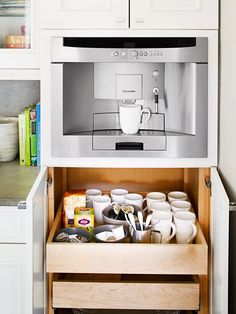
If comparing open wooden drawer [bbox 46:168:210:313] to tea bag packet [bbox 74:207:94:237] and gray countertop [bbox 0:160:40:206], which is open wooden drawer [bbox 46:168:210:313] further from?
gray countertop [bbox 0:160:40:206]

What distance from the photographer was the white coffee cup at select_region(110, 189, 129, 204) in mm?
2318

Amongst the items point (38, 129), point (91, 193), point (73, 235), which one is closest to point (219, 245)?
point (73, 235)

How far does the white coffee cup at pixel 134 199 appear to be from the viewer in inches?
89.6

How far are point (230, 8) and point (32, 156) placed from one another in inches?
42.3

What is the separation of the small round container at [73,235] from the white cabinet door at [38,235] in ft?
0.20

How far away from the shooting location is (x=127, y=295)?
6.72 feet

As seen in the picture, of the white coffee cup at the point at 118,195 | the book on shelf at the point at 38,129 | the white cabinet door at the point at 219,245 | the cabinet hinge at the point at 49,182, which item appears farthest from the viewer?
the book on shelf at the point at 38,129

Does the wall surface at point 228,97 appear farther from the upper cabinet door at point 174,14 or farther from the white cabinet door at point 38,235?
the white cabinet door at point 38,235

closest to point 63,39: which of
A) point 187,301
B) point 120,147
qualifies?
point 120,147

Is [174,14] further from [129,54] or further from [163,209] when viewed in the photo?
[163,209]

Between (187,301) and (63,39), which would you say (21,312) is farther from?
(63,39)

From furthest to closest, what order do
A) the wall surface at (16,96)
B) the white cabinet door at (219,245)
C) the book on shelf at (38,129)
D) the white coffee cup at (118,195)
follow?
1. the wall surface at (16,96)
2. the book on shelf at (38,129)
3. the white coffee cup at (118,195)
4. the white cabinet door at (219,245)

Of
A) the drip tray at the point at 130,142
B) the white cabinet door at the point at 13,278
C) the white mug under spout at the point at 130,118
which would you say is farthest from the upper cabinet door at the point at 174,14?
the white cabinet door at the point at 13,278

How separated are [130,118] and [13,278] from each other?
756mm
